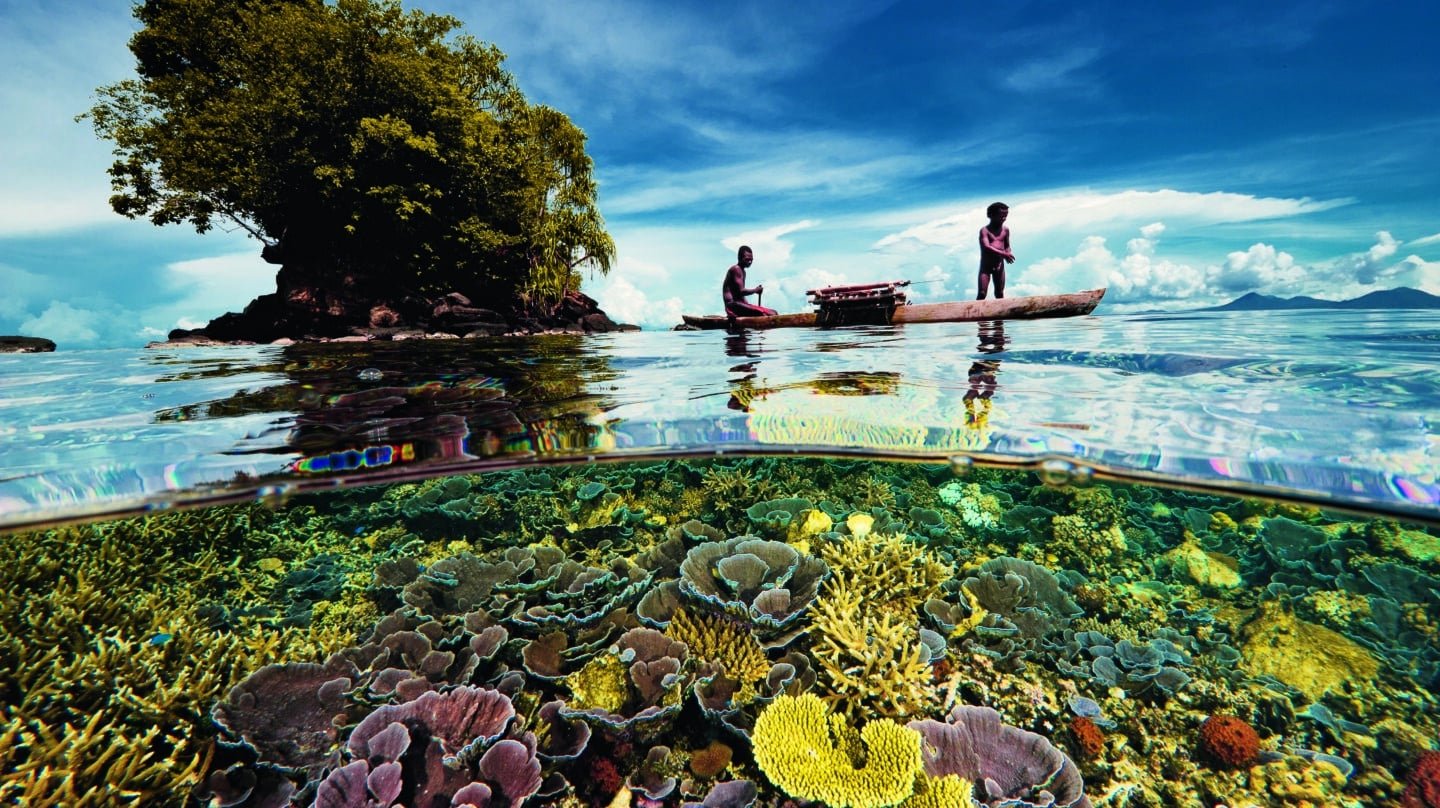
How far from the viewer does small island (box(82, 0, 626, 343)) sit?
23.3 metres

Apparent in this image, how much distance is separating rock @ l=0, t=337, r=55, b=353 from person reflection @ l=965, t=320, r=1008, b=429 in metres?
28.2

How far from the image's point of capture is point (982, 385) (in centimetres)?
598

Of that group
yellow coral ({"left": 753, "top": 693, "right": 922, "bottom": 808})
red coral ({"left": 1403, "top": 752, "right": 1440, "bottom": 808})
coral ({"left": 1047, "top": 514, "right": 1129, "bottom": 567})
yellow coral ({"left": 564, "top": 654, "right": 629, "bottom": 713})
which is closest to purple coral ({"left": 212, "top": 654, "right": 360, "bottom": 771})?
yellow coral ({"left": 564, "top": 654, "right": 629, "bottom": 713})

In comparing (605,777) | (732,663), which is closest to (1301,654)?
(732,663)

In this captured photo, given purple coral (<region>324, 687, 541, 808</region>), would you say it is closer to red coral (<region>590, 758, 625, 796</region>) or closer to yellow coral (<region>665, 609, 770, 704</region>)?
red coral (<region>590, 758, 625, 796</region>)

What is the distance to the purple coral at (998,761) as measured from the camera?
12.0 ft

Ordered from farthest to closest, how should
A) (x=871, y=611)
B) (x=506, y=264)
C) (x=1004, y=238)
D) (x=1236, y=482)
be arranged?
(x=506, y=264), (x=1004, y=238), (x=871, y=611), (x=1236, y=482)

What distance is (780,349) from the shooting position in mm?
9789

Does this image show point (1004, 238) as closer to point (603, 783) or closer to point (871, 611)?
point (871, 611)

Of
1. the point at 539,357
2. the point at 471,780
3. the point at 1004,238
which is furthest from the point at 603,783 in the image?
the point at 1004,238

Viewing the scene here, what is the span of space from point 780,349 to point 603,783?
7292 millimetres

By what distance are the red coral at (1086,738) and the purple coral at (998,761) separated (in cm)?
76

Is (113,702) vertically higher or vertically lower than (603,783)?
higher

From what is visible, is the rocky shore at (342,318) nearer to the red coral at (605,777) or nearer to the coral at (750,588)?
the coral at (750,588)
